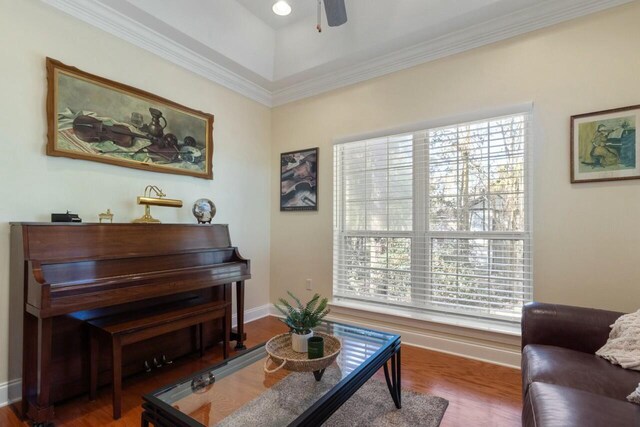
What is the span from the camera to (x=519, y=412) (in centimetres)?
189

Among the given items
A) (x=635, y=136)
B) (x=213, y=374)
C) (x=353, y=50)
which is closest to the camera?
(x=213, y=374)

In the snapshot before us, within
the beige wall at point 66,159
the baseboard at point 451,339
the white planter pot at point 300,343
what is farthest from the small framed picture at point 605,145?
the beige wall at point 66,159

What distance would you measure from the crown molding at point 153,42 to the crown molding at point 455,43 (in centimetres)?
59

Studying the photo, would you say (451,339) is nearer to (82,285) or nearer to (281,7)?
(82,285)

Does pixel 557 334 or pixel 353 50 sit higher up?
pixel 353 50

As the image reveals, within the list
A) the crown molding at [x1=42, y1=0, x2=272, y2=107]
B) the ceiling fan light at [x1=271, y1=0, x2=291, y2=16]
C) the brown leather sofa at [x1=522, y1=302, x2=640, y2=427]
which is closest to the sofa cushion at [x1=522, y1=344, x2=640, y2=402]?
the brown leather sofa at [x1=522, y1=302, x2=640, y2=427]

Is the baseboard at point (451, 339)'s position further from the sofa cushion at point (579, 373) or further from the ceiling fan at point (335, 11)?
the ceiling fan at point (335, 11)

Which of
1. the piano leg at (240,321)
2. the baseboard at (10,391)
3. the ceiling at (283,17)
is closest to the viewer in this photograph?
the baseboard at (10,391)

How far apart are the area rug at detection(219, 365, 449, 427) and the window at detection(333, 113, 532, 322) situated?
105 cm

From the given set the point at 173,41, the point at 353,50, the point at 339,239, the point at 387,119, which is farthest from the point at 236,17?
the point at 339,239

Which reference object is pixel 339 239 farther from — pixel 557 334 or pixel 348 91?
pixel 557 334

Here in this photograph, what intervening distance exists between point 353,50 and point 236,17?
1212 millimetres

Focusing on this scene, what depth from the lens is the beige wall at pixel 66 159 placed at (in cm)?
199

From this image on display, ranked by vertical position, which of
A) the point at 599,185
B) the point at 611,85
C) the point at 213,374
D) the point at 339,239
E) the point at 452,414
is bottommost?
the point at 452,414
